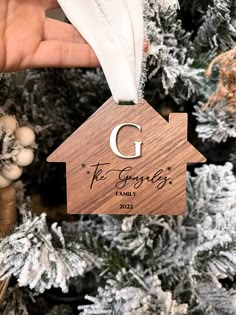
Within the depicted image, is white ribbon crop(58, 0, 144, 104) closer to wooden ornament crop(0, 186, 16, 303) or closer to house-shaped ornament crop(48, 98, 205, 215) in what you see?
house-shaped ornament crop(48, 98, 205, 215)

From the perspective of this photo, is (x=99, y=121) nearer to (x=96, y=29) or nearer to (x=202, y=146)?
(x=96, y=29)

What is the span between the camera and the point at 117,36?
610 millimetres

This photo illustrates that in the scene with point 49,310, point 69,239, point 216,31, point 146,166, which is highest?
point 216,31

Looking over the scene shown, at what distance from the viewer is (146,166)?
0.61 meters

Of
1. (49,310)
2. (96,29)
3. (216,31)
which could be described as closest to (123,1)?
(96,29)

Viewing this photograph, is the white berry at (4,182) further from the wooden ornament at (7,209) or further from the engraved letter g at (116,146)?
the engraved letter g at (116,146)

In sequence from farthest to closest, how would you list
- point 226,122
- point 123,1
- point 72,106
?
point 72,106, point 226,122, point 123,1

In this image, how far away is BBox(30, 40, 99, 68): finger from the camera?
64cm

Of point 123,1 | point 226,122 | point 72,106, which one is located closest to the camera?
point 123,1

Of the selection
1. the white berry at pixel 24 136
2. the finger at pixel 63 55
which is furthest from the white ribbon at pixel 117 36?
the white berry at pixel 24 136

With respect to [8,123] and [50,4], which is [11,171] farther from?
[50,4]

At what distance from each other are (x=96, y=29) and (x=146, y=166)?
0.50ft

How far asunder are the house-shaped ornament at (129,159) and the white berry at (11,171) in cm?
9

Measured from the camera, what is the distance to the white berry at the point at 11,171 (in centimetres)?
69
